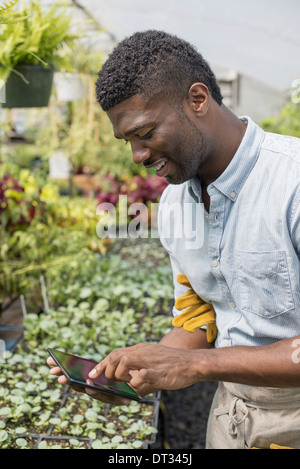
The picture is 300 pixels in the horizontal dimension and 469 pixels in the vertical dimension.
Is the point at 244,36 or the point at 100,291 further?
the point at 244,36

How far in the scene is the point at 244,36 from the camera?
3.88m

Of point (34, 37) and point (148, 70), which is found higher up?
point (34, 37)

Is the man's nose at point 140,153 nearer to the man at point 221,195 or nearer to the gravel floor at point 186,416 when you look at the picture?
the man at point 221,195

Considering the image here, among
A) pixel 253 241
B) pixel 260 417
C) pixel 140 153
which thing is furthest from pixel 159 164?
pixel 260 417

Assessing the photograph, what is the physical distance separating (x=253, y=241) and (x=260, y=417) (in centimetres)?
53

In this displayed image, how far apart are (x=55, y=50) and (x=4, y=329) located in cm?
132

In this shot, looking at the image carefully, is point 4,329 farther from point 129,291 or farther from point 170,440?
point 170,440

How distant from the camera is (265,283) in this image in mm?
1162

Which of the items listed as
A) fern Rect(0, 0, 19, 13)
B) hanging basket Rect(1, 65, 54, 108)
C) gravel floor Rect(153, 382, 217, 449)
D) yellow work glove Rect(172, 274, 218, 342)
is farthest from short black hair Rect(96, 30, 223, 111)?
gravel floor Rect(153, 382, 217, 449)

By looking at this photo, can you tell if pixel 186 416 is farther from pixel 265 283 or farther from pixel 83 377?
pixel 265 283

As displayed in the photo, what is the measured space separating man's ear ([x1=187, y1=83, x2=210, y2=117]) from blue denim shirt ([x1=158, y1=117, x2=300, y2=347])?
12 centimetres

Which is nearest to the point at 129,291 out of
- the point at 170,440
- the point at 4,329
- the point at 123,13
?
the point at 4,329

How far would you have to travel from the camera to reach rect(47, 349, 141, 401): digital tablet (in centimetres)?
120

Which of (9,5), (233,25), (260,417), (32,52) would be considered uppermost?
(233,25)
